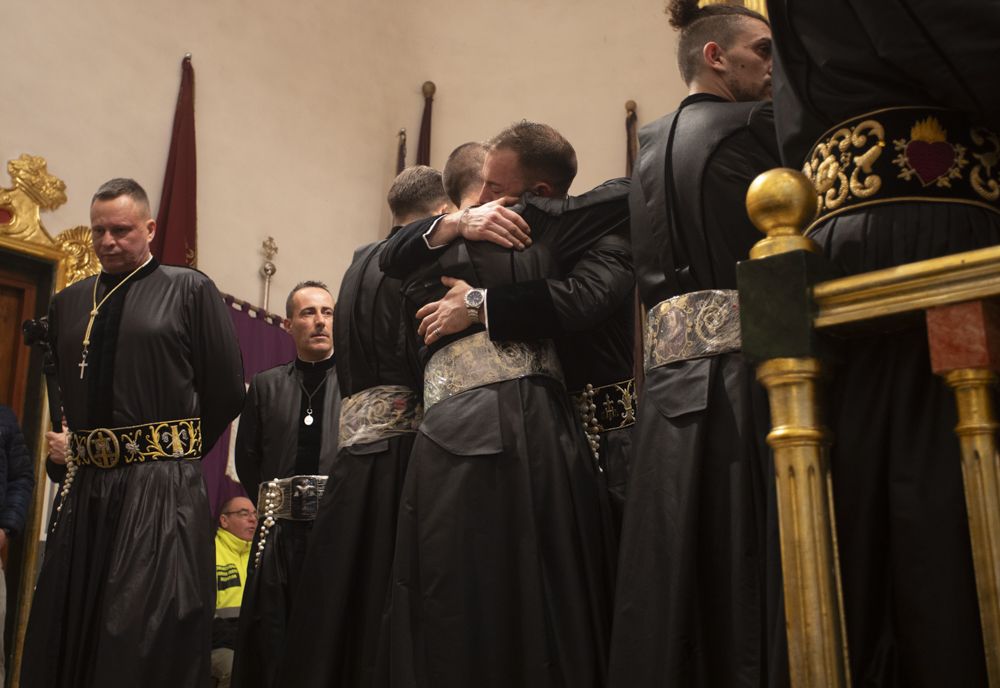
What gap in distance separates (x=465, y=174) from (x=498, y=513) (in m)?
1.06

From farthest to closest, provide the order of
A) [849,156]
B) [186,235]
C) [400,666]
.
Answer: [186,235], [400,666], [849,156]

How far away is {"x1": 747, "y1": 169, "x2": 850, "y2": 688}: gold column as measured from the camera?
1128mm

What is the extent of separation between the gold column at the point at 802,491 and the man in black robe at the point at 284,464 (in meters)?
2.44

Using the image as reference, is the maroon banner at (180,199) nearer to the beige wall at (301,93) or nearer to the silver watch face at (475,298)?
the beige wall at (301,93)

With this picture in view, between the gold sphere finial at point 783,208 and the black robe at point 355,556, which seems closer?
the gold sphere finial at point 783,208

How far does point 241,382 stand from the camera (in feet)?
12.2

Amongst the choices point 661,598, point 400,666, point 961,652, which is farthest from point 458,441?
point 961,652

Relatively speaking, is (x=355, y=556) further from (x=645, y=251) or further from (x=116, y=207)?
(x=116, y=207)

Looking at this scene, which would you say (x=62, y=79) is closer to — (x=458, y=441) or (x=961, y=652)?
(x=458, y=441)

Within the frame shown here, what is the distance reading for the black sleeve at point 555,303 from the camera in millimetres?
2334

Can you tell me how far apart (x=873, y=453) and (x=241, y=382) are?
8.99 ft

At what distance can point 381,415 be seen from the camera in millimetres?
2961

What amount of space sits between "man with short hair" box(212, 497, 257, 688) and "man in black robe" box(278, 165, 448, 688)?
1.85 metres

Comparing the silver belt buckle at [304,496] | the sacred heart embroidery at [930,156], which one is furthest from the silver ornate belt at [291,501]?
the sacred heart embroidery at [930,156]
